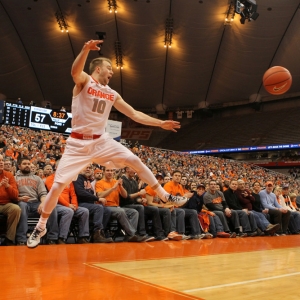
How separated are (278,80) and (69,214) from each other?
16.4 feet

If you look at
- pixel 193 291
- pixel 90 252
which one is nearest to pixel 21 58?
pixel 90 252

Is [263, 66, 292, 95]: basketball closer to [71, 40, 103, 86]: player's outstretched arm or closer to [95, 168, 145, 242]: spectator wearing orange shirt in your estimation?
Result: [95, 168, 145, 242]: spectator wearing orange shirt

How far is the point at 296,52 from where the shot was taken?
84.9 ft

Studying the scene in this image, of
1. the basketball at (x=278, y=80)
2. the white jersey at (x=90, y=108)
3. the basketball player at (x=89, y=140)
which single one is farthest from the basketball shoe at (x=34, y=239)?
the basketball at (x=278, y=80)

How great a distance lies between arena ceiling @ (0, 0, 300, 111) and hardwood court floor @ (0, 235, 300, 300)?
72.9 ft

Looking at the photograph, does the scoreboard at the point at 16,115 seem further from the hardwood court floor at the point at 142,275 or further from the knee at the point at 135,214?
the hardwood court floor at the point at 142,275

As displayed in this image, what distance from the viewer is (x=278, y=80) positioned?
748 centimetres

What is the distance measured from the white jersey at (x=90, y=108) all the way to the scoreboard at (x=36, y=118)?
14.2 m

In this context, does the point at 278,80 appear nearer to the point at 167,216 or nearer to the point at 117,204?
the point at 167,216

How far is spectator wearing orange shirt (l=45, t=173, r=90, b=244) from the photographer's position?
18.0 ft

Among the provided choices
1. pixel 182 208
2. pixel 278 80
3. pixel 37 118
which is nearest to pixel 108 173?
pixel 182 208

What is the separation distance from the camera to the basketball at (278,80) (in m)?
7.39

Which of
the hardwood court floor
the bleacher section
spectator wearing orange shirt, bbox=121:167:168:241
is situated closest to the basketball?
spectator wearing orange shirt, bbox=121:167:168:241

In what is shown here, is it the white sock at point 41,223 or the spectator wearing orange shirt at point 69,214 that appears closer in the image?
the white sock at point 41,223
